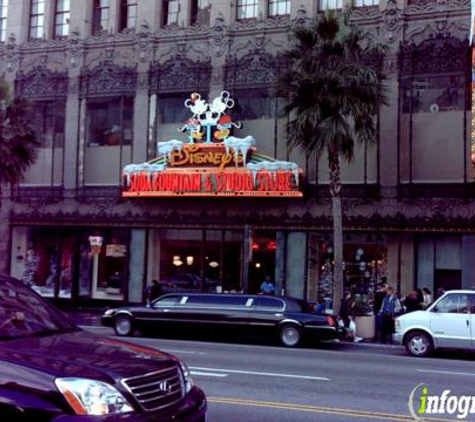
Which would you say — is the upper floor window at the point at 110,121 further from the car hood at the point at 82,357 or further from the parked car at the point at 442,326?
the car hood at the point at 82,357

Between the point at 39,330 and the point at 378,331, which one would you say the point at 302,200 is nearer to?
the point at 378,331

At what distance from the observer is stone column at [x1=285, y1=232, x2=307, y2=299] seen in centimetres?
2603

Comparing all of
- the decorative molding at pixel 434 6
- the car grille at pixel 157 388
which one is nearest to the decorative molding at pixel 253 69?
the decorative molding at pixel 434 6

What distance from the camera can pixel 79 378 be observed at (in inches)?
184

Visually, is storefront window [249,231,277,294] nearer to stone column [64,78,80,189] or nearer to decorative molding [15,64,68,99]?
stone column [64,78,80,189]

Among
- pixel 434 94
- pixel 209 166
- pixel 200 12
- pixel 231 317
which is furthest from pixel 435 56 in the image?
pixel 231 317

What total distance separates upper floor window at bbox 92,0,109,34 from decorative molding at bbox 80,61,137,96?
204cm

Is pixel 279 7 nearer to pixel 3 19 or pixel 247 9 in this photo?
pixel 247 9

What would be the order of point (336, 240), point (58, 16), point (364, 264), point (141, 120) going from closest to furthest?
point (336, 240)
point (364, 264)
point (141, 120)
point (58, 16)

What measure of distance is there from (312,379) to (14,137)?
1807cm

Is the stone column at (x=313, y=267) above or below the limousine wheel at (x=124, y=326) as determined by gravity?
above

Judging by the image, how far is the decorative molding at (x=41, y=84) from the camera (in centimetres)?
3070

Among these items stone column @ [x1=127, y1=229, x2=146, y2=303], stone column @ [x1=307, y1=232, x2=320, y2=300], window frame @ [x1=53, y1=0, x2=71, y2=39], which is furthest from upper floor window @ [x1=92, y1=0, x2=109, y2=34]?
stone column @ [x1=307, y1=232, x2=320, y2=300]

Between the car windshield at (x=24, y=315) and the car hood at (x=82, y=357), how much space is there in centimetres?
18
